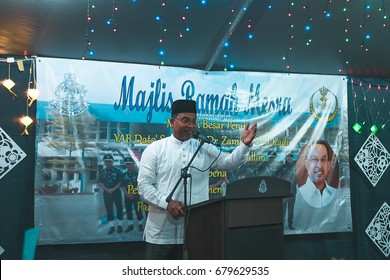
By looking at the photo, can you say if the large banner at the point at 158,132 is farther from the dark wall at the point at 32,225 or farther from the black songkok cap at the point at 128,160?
the dark wall at the point at 32,225

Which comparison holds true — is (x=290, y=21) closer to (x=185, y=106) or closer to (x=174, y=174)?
(x=185, y=106)

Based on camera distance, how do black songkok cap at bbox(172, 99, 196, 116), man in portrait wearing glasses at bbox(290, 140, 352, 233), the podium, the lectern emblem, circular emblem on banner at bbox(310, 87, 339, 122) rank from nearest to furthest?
the podium → the lectern emblem → black songkok cap at bbox(172, 99, 196, 116) → man in portrait wearing glasses at bbox(290, 140, 352, 233) → circular emblem on banner at bbox(310, 87, 339, 122)

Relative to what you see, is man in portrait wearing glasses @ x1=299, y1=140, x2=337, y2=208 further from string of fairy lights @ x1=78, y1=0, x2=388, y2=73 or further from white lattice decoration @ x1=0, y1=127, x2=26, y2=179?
white lattice decoration @ x1=0, y1=127, x2=26, y2=179

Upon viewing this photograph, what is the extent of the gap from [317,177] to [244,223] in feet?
7.17

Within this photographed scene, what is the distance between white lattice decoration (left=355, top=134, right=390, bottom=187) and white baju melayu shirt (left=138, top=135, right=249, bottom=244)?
2.19 meters

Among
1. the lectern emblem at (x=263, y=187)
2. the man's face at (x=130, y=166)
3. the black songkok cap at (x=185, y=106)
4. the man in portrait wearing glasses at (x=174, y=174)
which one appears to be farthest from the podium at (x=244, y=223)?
the man's face at (x=130, y=166)

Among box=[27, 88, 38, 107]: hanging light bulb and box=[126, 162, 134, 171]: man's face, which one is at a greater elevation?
box=[27, 88, 38, 107]: hanging light bulb

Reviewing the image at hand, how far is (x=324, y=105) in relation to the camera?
4.04m

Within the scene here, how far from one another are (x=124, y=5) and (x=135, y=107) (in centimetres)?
101

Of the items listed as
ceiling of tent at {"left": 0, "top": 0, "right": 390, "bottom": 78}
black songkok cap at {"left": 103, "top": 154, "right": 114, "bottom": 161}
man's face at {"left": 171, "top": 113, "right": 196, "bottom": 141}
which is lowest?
black songkok cap at {"left": 103, "top": 154, "right": 114, "bottom": 161}

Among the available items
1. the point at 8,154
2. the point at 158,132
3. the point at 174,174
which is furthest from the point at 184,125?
Answer: the point at 8,154

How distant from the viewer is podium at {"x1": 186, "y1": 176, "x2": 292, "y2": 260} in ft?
6.48

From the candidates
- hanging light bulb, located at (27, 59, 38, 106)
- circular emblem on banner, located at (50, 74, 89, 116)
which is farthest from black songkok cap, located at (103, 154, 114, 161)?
hanging light bulb, located at (27, 59, 38, 106)

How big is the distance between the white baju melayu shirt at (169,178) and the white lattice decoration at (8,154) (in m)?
1.40
